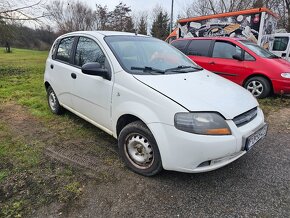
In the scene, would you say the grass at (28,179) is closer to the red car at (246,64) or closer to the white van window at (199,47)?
the red car at (246,64)

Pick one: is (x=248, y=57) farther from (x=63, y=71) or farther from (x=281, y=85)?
(x=63, y=71)

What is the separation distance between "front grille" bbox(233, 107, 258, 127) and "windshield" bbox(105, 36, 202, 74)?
102 cm

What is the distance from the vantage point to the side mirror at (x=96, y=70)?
9.92ft

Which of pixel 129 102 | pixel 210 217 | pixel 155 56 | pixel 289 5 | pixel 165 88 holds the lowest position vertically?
pixel 210 217

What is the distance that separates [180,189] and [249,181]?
0.84 meters

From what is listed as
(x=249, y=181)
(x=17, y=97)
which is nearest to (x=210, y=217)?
(x=249, y=181)

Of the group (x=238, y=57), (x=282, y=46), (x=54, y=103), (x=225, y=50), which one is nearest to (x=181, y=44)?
(x=225, y=50)

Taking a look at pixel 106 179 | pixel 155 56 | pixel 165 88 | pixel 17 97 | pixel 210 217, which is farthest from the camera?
pixel 17 97

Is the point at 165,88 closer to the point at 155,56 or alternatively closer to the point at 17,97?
the point at 155,56

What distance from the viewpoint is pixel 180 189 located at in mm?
2654

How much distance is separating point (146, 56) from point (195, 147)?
158cm

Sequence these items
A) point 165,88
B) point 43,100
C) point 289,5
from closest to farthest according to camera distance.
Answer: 1. point 165,88
2. point 43,100
3. point 289,5

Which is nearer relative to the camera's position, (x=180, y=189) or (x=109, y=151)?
(x=180, y=189)

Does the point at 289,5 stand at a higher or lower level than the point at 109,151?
higher
